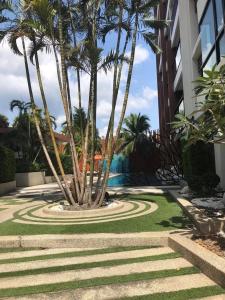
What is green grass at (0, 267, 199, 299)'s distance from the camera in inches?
204

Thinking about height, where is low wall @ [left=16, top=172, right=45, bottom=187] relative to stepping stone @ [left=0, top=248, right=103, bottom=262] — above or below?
above

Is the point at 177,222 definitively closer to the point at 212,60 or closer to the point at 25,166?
the point at 212,60

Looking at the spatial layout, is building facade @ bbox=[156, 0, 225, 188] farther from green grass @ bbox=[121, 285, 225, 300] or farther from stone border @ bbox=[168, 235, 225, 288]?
green grass @ bbox=[121, 285, 225, 300]

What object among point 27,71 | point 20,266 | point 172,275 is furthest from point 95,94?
point 172,275

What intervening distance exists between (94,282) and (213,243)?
2196mm

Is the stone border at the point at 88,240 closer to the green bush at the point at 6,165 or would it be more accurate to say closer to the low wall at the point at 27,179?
the green bush at the point at 6,165


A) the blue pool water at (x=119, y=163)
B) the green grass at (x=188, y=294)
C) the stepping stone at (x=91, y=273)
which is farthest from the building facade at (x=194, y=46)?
the blue pool water at (x=119, y=163)

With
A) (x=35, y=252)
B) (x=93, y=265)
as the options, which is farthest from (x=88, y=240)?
(x=93, y=265)

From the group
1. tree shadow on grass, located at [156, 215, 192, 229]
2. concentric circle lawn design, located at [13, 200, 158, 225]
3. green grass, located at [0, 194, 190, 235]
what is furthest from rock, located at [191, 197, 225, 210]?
concentric circle lawn design, located at [13, 200, 158, 225]

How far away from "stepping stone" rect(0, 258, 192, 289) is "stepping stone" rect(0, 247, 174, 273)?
445 millimetres

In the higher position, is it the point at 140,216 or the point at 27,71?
the point at 27,71

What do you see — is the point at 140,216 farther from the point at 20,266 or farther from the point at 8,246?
the point at 20,266

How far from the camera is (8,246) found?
299 inches

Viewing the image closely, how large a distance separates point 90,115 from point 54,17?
3.19 m
